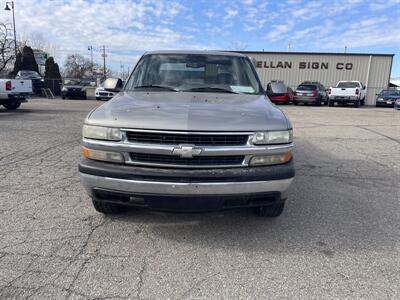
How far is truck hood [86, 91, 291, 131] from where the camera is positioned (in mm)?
2963

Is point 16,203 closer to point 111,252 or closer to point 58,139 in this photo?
point 111,252

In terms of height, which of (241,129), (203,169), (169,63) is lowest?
(203,169)

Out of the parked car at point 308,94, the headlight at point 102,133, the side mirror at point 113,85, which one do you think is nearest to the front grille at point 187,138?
the headlight at point 102,133

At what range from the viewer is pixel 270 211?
365cm

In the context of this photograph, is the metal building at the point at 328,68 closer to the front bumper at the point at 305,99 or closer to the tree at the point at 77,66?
the front bumper at the point at 305,99

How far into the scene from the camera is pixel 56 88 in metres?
31.7

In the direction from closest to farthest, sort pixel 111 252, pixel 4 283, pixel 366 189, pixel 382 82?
pixel 4 283, pixel 111 252, pixel 366 189, pixel 382 82

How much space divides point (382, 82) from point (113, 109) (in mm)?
33533

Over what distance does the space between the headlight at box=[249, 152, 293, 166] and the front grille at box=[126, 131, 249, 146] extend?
0.61ft

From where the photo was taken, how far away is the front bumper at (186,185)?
2.89 m

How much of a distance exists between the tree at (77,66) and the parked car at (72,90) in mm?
57563

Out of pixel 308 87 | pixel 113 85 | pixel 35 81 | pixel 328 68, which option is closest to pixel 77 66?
pixel 35 81

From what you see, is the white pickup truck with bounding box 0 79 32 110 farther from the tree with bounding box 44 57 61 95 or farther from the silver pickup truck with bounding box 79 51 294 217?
the tree with bounding box 44 57 61 95

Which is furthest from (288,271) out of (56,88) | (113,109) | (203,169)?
(56,88)
